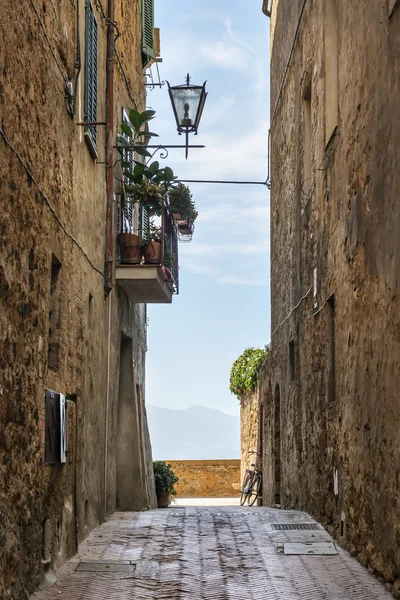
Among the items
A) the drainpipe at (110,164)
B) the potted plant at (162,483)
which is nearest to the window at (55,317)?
the drainpipe at (110,164)

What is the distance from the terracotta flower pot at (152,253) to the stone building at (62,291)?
0.37 ft

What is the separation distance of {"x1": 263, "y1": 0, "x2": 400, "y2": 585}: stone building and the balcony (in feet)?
Result: 6.12

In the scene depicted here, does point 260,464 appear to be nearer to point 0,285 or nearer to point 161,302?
point 161,302

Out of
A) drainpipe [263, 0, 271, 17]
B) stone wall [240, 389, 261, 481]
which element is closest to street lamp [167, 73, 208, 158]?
drainpipe [263, 0, 271, 17]

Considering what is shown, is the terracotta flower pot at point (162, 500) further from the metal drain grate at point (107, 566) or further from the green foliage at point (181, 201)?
the metal drain grate at point (107, 566)

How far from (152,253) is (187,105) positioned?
Result: 232cm

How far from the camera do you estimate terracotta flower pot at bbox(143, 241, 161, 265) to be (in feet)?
44.6

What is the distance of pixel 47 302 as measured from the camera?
26.0ft

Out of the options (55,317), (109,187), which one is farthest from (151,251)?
(55,317)

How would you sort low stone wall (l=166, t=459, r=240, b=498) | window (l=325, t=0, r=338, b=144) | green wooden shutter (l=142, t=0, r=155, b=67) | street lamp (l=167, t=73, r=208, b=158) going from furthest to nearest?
1. low stone wall (l=166, t=459, r=240, b=498)
2. green wooden shutter (l=142, t=0, r=155, b=67)
3. street lamp (l=167, t=73, r=208, b=158)
4. window (l=325, t=0, r=338, b=144)

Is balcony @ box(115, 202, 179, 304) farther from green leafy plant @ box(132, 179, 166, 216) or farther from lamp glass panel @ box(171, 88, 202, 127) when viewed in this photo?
lamp glass panel @ box(171, 88, 202, 127)

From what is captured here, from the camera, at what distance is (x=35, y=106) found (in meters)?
7.42

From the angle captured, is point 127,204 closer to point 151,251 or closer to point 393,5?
point 151,251

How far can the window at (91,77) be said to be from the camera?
10.6 m
